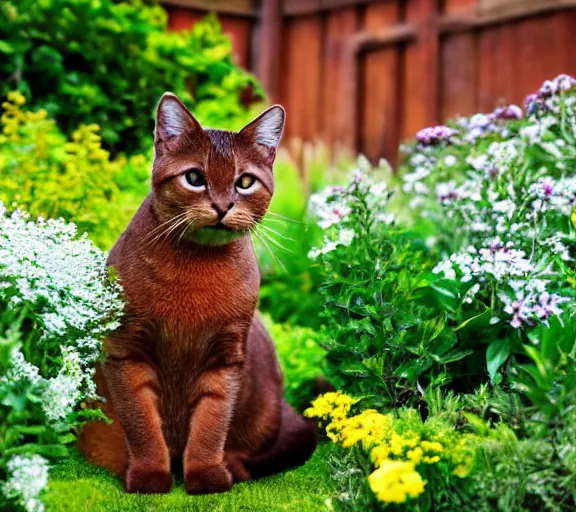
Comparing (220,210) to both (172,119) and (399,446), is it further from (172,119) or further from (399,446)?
(399,446)

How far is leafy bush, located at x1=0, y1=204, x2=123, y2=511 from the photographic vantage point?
197 cm

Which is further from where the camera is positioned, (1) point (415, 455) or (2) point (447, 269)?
(2) point (447, 269)

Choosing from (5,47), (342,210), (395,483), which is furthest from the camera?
(5,47)

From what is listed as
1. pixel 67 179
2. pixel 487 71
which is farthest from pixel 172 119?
pixel 487 71

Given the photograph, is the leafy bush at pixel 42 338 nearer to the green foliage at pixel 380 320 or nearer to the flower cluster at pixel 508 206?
the green foliage at pixel 380 320

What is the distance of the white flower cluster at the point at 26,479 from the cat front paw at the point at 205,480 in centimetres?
50

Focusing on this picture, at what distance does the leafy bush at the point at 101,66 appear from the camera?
4.71 metres

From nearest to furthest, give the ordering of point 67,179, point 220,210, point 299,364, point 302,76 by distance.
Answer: point 220,210
point 67,179
point 299,364
point 302,76

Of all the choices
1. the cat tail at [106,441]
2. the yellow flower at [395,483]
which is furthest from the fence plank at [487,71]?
the yellow flower at [395,483]

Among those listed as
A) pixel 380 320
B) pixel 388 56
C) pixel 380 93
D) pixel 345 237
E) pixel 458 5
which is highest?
pixel 458 5

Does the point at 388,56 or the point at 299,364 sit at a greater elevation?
the point at 388,56

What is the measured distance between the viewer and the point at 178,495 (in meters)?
2.32

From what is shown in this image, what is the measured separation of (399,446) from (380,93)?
14.9ft

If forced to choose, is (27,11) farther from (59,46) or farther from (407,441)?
(407,441)
